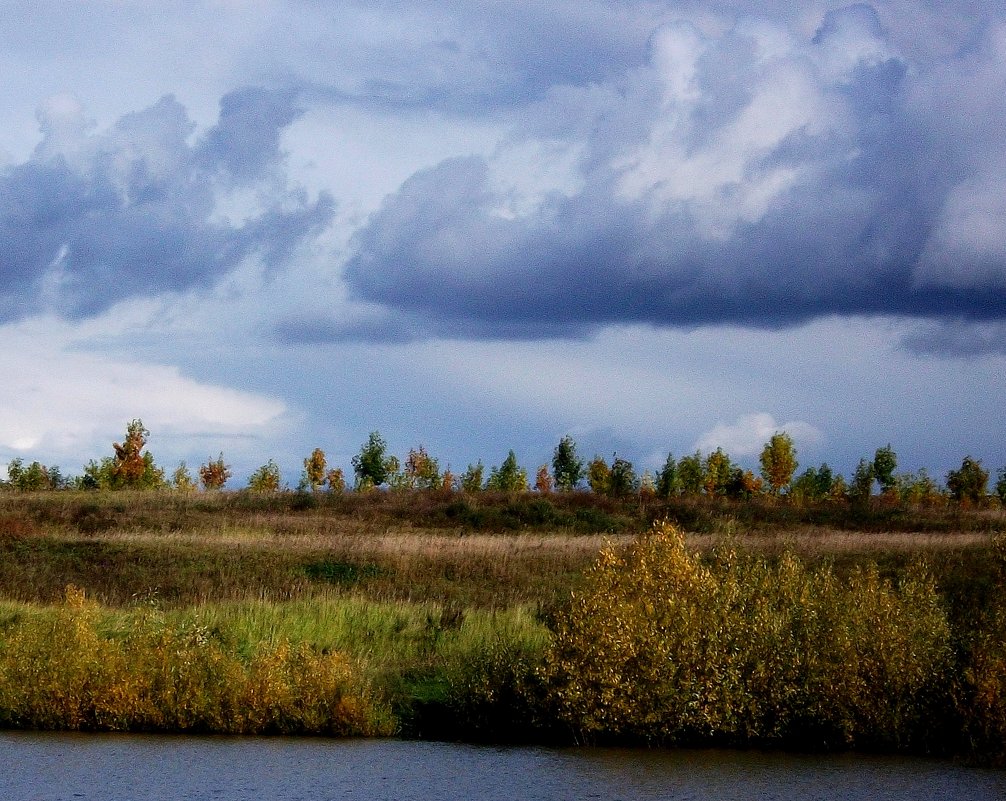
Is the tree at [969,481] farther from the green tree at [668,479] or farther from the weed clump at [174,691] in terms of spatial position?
the weed clump at [174,691]

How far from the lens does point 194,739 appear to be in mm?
18859

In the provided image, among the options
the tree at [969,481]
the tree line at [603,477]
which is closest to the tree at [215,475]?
the tree line at [603,477]

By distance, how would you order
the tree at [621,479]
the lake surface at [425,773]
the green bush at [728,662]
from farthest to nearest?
1. the tree at [621,479]
2. the green bush at [728,662]
3. the lake surface at [425,773]

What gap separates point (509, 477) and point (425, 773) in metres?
84.4

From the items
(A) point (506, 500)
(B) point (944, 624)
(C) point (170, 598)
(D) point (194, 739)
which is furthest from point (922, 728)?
(A) point (506, 500)

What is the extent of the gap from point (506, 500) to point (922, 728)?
1764 inches

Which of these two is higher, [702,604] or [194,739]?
[702,604]

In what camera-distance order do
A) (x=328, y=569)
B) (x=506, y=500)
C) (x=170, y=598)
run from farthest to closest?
(x=506, y=500) → (x=328, y=569) → (x=170, y=598)

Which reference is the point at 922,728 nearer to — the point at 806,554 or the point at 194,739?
the point at 194,739

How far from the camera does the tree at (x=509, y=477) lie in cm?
10019

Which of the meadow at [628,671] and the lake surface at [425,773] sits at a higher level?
the meadow at [628,671]

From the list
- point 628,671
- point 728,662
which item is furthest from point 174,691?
point 728,662

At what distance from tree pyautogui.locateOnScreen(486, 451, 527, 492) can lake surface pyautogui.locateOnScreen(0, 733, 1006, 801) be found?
265 ft

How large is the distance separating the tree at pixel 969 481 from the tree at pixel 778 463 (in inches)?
504
